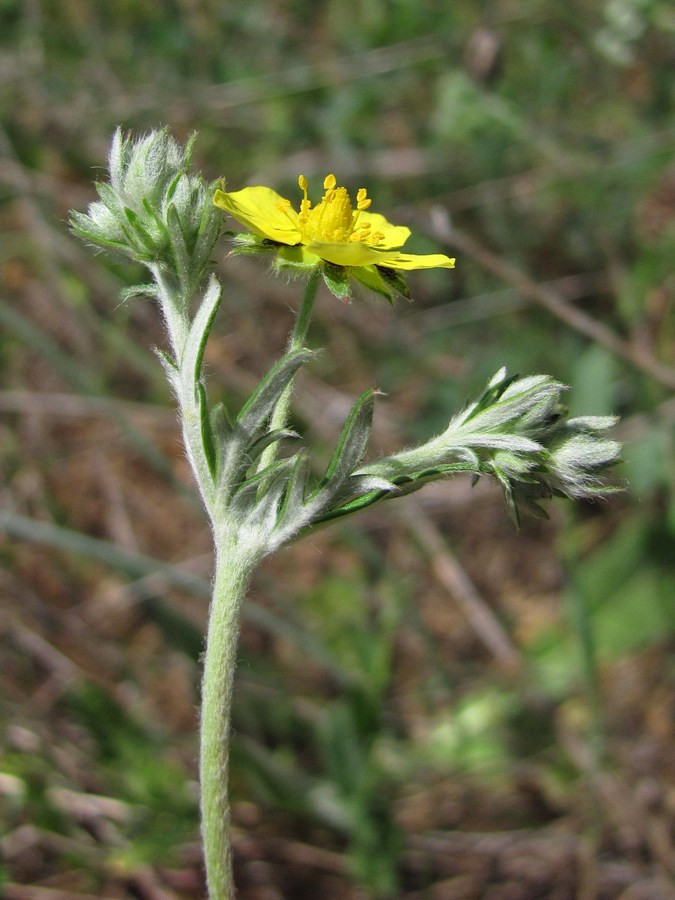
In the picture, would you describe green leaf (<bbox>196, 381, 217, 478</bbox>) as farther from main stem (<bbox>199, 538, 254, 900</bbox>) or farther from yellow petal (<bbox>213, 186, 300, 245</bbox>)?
yellow petal (<bbox>213, 186, 300, 245</bbox>)

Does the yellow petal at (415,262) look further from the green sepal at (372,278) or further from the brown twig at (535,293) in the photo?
the brown twig at (535,293)

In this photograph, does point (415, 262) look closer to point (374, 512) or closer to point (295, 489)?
point (295, 489)

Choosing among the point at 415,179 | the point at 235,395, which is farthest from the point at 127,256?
the point at 415,179

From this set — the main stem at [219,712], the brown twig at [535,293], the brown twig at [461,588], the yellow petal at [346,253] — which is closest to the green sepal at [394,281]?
the yellow petal at [346,253]

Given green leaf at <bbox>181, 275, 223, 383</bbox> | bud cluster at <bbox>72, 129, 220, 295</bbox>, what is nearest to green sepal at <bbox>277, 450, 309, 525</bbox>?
green leaf at <bbox>181, 275, 223, 383</bbox>

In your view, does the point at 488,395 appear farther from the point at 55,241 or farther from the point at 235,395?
the point at 55,241

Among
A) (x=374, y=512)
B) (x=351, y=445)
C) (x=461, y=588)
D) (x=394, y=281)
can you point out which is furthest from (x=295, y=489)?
(x=374, y=512)
